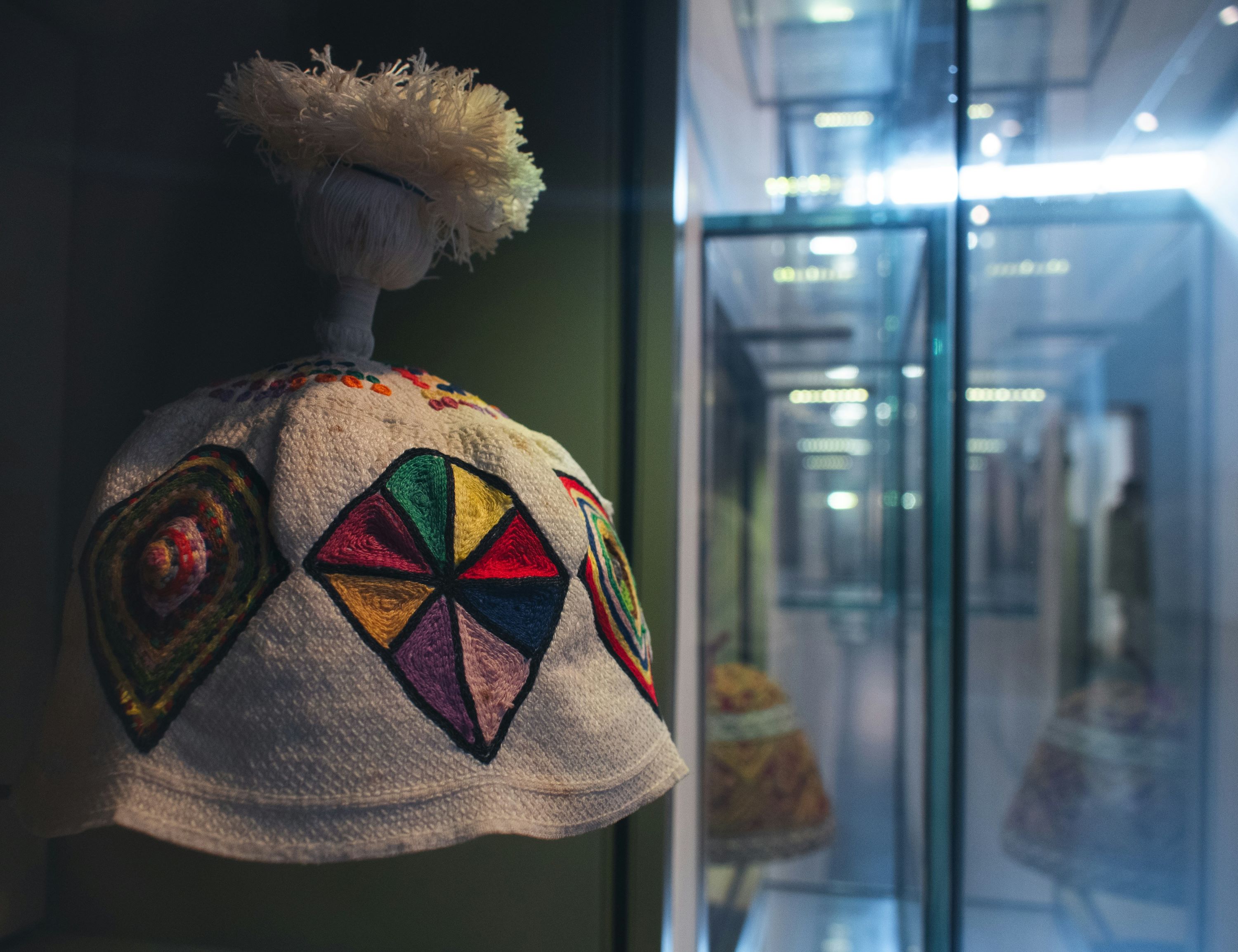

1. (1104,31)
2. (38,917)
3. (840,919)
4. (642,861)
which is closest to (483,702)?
(642,861)

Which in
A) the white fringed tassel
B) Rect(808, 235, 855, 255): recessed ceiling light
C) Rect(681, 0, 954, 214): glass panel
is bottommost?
the white fringed tassel

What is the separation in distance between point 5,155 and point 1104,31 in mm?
1260

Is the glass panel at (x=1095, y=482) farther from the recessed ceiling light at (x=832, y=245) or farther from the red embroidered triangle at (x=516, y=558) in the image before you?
the red embroidered triangle at (x=516, y=558)

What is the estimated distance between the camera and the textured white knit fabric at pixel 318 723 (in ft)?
1.47

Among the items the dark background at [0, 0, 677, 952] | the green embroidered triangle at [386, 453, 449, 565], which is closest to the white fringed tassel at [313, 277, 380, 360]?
the green embroidered triangle at [386, 453, 449, 565]

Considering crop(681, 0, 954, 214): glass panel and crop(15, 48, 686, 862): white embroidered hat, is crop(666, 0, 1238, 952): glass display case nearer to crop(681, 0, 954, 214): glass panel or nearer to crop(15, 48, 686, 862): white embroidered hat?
crop(681, 0, 954, 214): glass panel

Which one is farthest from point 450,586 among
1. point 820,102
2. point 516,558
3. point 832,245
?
point 820,102

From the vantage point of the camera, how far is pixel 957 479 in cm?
100

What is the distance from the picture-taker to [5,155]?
0.72 m

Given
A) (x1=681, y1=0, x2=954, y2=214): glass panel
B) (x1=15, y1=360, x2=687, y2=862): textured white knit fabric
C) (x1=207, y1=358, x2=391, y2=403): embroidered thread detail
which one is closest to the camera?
(x1=15, y1=360, x2=687, y2=862): textured white knit fabric

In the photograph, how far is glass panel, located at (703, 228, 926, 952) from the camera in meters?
1.08

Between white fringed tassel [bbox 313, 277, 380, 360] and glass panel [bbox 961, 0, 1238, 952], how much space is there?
0.76 metres

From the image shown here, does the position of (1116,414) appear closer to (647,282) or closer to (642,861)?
(647,282)

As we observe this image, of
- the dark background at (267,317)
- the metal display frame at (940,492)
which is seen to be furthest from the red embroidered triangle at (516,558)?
the metal display frame at (940,492)
